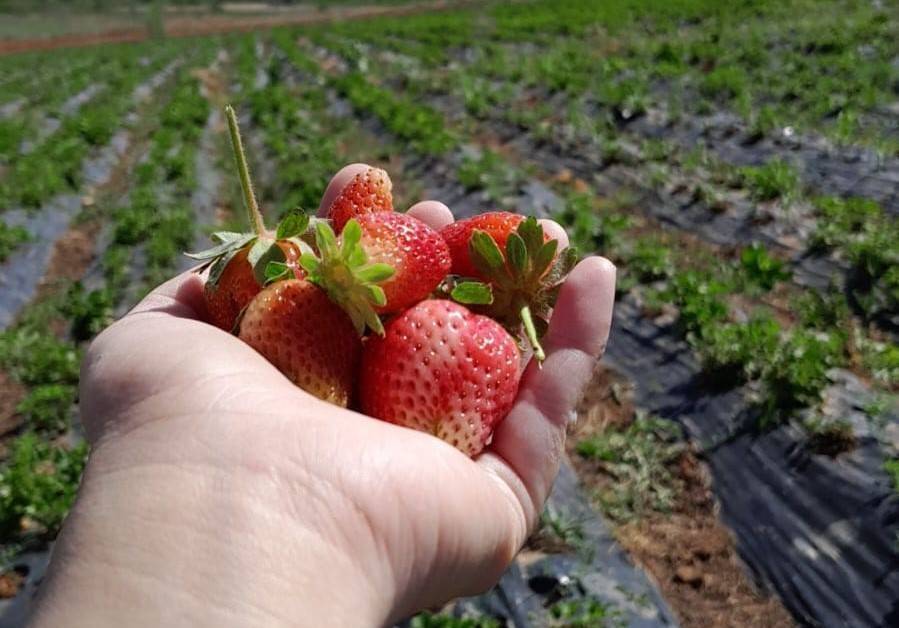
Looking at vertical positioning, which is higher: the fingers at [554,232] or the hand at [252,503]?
the fingers at [554,232]

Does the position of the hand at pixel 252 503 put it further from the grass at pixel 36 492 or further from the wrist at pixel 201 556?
the grass at pixel 36 492

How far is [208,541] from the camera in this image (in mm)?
1463

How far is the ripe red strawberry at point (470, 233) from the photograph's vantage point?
228cm

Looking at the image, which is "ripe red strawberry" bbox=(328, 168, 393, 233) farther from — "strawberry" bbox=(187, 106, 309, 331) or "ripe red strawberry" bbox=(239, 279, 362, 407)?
"ripe red strawberry" bbox=(239, 279, 362, 407)

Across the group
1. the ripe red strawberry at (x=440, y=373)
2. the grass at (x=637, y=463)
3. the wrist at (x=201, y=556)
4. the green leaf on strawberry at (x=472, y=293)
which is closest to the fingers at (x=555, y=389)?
the ripe red strawberry at (x=440, y=373)

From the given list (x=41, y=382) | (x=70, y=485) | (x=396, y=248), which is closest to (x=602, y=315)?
(x=396, y=248)

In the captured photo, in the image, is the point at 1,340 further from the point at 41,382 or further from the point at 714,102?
the point at 714,102

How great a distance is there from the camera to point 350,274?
186 cm

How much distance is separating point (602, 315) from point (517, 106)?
10222mm

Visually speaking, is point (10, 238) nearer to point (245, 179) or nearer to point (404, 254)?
point (245, 179)

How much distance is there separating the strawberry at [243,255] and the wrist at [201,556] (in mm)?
567

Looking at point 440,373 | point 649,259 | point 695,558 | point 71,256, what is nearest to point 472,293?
point 440,373

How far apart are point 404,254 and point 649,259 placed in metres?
4.45

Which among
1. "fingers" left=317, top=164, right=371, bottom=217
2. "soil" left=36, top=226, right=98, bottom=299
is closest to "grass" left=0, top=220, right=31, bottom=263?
"soil" left=36, top=226, right=98, bottom=299
